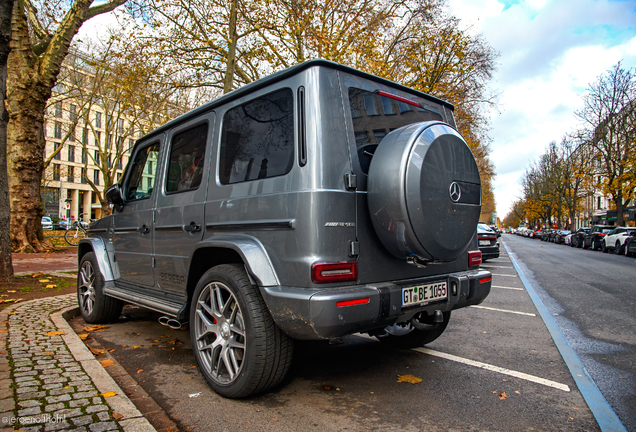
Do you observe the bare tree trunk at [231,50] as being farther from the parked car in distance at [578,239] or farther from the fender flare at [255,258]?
the parked car in distance at [578,239]

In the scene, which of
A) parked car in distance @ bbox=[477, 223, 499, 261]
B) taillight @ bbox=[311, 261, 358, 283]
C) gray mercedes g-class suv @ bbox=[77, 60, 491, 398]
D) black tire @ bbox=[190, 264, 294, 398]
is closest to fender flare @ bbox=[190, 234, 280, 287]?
gray mercedes g-class suv @ bbox=[77, 60, 491, 398]

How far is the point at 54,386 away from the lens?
2.82 meters

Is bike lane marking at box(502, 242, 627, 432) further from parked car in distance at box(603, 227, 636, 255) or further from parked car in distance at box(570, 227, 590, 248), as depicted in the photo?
parked car in distance at box(570, 227, 590, 248)

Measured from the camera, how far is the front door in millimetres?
4215

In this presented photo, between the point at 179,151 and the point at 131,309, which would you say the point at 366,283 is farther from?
the point at 131,309

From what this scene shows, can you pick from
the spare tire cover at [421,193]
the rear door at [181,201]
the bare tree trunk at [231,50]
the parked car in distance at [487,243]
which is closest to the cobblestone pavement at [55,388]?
the rear door at [181,201]

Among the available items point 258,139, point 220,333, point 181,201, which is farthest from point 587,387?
point 181,201

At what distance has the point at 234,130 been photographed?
3.31 m

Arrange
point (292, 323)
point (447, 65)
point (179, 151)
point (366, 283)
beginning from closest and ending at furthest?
point (292, 323), point (366, 283), point (179, 151), point (447, 65)

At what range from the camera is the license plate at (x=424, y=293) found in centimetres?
282

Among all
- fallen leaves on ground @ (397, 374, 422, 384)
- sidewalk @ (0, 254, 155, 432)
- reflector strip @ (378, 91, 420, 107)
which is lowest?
fallen leaves on ground @ (397, 374, 422, 384)

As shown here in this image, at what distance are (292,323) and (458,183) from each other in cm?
144

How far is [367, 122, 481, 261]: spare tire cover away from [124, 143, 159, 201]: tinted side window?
259cm

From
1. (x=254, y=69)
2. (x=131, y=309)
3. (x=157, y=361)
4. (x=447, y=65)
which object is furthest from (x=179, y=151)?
(x=447, y=65)
